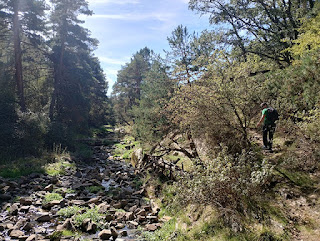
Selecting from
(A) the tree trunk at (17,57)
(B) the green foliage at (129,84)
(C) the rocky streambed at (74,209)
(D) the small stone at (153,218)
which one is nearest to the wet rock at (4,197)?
(C) the rocky streambed at (74,209)

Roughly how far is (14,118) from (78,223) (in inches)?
497

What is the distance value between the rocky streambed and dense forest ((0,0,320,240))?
0.87 meters

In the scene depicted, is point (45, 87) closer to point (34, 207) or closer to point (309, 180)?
point (34, 207)

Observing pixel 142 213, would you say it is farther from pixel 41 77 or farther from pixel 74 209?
pixel 41 77

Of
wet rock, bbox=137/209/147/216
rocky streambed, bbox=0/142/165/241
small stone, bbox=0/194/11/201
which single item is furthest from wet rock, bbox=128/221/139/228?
small stone, bbox=0/194/11/201

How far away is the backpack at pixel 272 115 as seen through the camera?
736 centimetres

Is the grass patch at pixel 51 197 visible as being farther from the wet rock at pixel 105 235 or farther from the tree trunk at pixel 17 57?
the tree trunk at pixel 17 57

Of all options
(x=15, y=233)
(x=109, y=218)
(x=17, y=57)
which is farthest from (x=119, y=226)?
(x=17, y=57)

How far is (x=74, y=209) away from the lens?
25.8 ft

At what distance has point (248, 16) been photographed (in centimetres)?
1527

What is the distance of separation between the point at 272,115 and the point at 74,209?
7511 mm

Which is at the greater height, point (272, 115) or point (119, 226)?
point (272, 115)

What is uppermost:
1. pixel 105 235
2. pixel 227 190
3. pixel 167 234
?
pixel 227 190

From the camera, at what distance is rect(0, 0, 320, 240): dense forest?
5.30 metres
